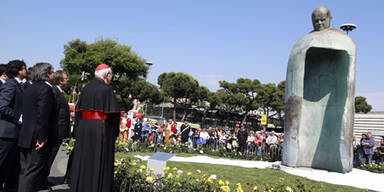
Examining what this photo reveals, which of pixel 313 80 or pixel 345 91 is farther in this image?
pixel 313 80

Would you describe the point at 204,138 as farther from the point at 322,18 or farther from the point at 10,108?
the point at 10,108

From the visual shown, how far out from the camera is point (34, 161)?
459 centimetres

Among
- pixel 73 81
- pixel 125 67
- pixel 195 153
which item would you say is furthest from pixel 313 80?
pixel 73 81

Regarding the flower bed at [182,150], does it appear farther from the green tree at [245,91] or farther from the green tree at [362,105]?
the green tree at [362,105]

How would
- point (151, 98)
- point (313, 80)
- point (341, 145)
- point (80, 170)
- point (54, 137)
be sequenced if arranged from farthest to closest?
point (151, 98), point (313, 80), point (341, 145), point (54, 137), point (80, 170)

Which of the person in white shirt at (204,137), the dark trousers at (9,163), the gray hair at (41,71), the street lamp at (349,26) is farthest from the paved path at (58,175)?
the street lamp at (349,26)

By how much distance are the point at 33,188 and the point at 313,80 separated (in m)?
10.3

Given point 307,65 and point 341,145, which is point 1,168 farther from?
point 307,65

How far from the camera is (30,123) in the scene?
4699 millimetres

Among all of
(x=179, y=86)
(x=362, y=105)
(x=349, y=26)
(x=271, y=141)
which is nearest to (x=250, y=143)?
(x=271, y=141)

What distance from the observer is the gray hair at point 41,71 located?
16.4 feet

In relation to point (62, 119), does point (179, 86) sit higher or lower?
higher

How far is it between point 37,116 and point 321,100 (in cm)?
991

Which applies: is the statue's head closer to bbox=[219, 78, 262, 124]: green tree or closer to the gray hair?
the gray hair
